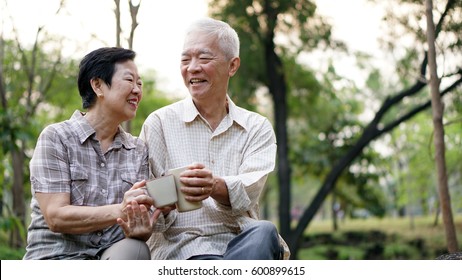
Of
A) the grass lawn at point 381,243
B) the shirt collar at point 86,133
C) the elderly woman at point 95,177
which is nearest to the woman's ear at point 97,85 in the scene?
the elderly woman at point 95,177

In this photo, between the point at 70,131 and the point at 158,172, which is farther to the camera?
the point at 158,172

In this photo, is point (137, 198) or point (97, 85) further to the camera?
point (97, 85)

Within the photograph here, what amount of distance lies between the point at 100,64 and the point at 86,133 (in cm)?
27

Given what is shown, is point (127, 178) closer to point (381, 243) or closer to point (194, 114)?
point (194, 114)

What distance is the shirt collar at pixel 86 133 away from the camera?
225 centimetres

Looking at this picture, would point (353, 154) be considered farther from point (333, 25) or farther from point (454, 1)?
point (454, 1)

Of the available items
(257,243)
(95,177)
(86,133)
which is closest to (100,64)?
(86,133)

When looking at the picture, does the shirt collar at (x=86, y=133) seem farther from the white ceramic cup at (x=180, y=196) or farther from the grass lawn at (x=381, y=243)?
the grass lawn at (x=381, y=243)

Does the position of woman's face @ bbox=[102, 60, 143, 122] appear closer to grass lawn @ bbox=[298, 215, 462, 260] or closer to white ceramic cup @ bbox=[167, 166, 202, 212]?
white ceramic cup @ bbox=[167, 166, 202, 212]

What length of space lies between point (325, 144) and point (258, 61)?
12.0 feet

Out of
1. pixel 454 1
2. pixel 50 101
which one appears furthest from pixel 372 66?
pixel 50 101

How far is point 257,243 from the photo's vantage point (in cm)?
211

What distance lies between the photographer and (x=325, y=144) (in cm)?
1359

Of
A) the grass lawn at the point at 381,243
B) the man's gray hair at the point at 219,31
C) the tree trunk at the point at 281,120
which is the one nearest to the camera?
the man's gray hair at the point at 219,31
